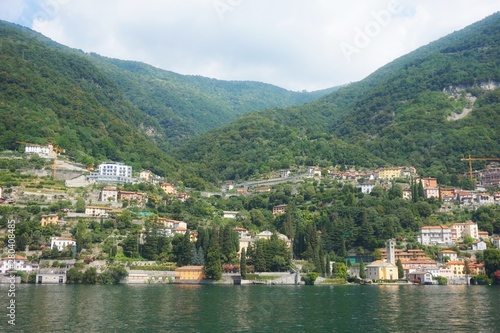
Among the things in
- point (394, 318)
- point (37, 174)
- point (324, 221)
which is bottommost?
point (394, 318)

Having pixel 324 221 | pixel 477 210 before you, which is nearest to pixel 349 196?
pixel 324 221

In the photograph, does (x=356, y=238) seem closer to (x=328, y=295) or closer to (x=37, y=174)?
(x=328, y=295)

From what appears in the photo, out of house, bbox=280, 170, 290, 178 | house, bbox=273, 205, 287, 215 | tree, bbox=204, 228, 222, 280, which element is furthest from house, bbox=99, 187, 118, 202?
house, bbox=280, 170, 290, 178

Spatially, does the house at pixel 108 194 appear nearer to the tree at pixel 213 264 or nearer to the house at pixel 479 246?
the tree at pixel 213 264

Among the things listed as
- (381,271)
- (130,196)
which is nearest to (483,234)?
(381,271)

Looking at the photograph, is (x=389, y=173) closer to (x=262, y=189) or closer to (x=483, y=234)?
(x=262, y=189)

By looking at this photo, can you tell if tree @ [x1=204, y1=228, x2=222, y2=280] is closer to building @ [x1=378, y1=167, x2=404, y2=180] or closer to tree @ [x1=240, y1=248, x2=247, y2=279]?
tree @ [x1=240, y1=248, x2=247, y2=279]

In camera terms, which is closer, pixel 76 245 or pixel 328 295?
pixel 328 295
